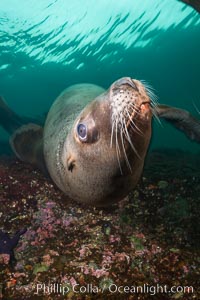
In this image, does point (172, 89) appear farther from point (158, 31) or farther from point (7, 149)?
point (7, 149)

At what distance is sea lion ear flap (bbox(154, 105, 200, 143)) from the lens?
4051 mm

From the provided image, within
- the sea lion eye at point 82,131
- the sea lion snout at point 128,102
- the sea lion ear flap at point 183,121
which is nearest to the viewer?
the sea lion snout at point 128,102

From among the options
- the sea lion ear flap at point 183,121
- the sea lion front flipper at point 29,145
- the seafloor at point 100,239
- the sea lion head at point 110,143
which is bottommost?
the seafloor at point 100,239

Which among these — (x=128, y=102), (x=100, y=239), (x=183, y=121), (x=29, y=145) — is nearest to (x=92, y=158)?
(x=128, y=102)

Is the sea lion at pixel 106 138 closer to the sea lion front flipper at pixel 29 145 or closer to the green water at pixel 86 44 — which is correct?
the sea lion front flipper at pixel 29 145

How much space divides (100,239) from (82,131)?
75.1 inches

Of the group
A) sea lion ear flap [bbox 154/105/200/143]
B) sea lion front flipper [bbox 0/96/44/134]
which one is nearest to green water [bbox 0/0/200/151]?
sea lion front flipper [bbox 0/96/44/134]

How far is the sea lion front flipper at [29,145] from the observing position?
5781mm

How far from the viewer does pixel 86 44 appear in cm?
1723

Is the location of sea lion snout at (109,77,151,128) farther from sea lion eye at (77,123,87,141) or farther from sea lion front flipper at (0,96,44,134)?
sea lion front flipper at (0,96,44,134)

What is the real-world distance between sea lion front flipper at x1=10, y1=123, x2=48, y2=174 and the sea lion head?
2144mm

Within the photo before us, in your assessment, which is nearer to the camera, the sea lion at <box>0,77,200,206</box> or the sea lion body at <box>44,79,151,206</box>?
the sea lion at <box>0,77,200,206</box>

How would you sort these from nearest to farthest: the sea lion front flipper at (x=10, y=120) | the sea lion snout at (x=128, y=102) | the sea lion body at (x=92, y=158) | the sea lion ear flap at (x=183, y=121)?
the sea lion snout at (x=128, y=102)
the sea lion body at (x=92, y=158)
the sea lion ear flap at (x=183, y=121)
the sea lion front flipper at (x=10, y=120)

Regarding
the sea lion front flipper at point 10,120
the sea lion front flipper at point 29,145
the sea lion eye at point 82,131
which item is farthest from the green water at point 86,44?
the sea lion eye at point 82,131
